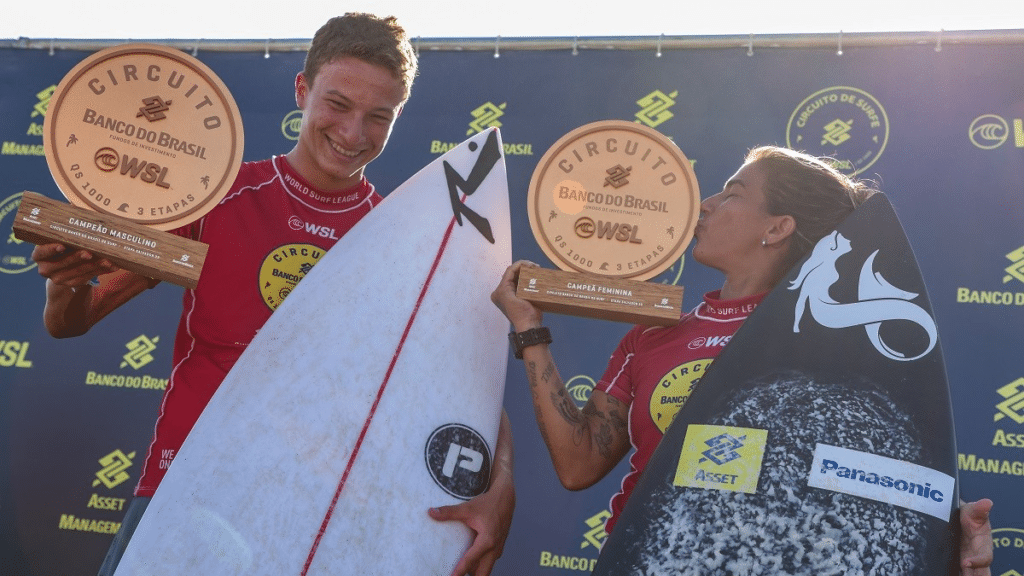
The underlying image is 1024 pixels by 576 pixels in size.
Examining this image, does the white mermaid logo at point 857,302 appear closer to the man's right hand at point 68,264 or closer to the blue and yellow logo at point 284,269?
the blue and yellow logo at point 284,269

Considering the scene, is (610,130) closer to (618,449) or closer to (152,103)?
(618,449)

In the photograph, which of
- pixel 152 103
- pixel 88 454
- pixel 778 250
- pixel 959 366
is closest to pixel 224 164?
pixel 152 103

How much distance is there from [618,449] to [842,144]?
1.81 meters

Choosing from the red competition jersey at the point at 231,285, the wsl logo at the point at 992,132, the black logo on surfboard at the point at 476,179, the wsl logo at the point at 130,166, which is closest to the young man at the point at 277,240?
the red competition jersey at the point at 231,285

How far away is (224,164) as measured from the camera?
1.75 meters

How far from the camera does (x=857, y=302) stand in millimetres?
1788

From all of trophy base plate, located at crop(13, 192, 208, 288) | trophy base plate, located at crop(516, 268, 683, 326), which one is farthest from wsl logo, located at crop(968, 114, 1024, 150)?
trophy base plate, located at crop(13, 192, 208, 288)

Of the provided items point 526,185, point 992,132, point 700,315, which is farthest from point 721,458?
point 992,132

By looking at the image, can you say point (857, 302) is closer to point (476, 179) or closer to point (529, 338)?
point (529, 338)

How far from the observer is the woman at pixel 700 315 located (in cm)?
173

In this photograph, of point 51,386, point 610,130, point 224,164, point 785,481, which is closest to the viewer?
point 785,481

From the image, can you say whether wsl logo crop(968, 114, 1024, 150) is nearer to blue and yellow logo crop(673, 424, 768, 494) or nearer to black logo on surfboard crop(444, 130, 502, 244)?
black logo on surfboard crop(444, 130, 502, 244)

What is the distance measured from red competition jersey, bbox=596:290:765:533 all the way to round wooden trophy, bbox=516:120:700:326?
9 centimetres

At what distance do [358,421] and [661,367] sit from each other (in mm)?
586
